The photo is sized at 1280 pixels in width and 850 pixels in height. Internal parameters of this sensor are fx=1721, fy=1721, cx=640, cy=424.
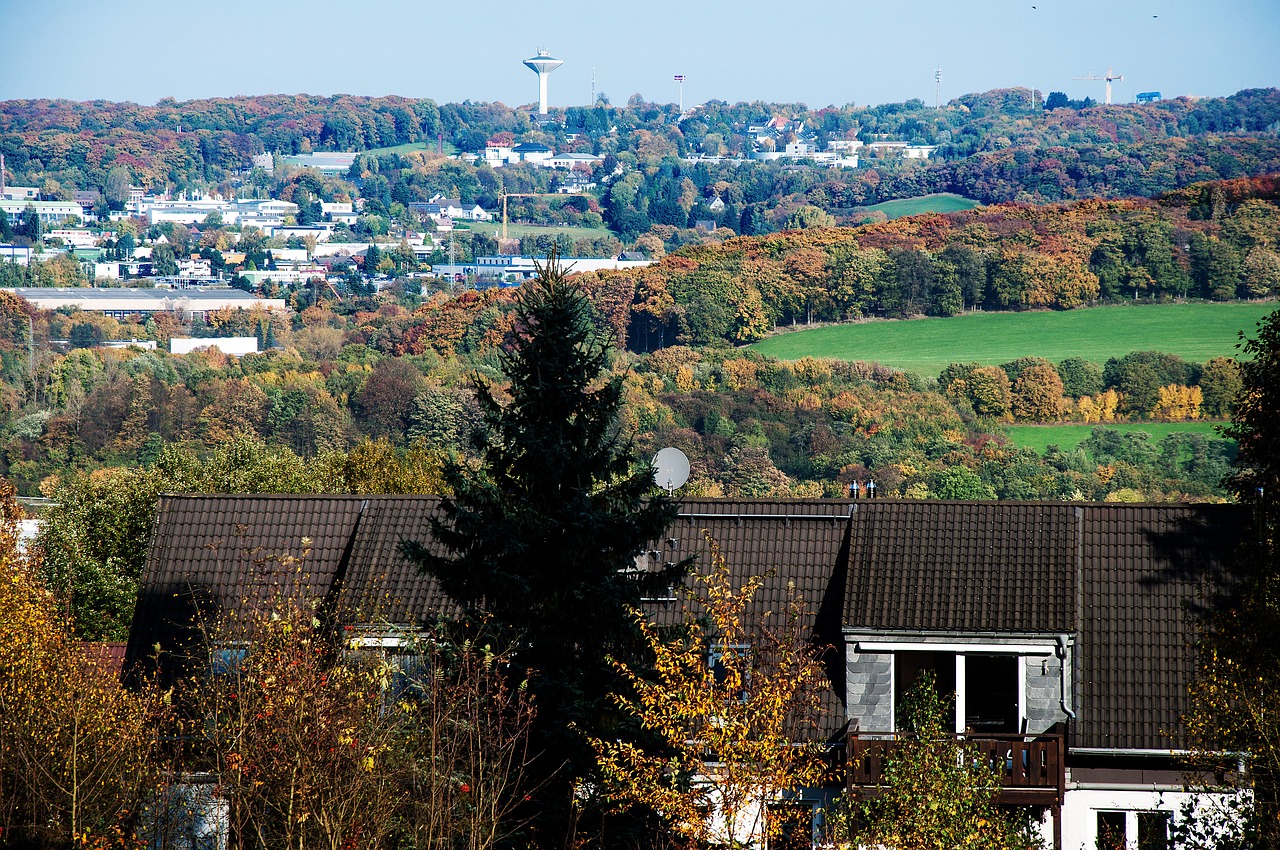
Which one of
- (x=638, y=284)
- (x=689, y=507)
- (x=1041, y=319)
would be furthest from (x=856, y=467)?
(x=689, y=507)

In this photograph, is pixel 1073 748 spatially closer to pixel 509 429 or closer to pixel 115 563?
pixel 509 429

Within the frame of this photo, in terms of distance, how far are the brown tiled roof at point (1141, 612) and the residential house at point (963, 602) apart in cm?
2

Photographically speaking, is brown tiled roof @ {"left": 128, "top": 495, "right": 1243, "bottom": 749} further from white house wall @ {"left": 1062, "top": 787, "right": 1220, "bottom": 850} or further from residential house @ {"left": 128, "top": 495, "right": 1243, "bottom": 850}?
white house wall @ {"left": 1062, "top": 787, "right": 1220, "bottom": 850}

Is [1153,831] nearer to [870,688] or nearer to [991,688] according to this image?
[991,688]

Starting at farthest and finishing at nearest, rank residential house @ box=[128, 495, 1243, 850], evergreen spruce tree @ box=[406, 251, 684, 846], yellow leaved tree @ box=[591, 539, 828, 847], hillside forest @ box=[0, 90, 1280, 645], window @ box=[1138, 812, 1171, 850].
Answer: hillside forest @ box=[0, 90, 1280, 645] < residential house @ box=[128, 495, 1243, 850] < window @ box=[1138, 812, 1171, 850] < evergreen spruce tree @ box=[406, 251, 684, 846] < yellow leaved tree @ box=[591, 539, 828, 847]

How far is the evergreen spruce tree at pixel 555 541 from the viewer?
1532cm

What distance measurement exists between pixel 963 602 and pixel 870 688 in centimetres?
134

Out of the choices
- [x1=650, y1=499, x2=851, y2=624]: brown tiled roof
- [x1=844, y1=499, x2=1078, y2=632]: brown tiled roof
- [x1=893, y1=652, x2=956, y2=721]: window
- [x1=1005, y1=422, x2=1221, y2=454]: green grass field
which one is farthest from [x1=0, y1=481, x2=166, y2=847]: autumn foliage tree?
[x1=1005, y1=422, x2=1221, y2=454]: green grass field

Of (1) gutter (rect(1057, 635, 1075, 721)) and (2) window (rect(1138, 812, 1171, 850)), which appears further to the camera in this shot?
(1) gutter (rect(1057, 635, 1075, 721))

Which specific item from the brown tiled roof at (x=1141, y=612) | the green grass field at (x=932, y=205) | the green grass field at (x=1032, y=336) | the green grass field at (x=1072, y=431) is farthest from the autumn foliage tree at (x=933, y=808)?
the green grass field at (x=932, y=205)

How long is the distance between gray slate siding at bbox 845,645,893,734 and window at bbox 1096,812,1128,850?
2291 mm

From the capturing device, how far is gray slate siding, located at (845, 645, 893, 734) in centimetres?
1794

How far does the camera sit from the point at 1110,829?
17.0 meters

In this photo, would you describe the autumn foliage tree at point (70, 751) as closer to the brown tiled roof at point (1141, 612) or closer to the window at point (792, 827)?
the window at point (792, 827)
